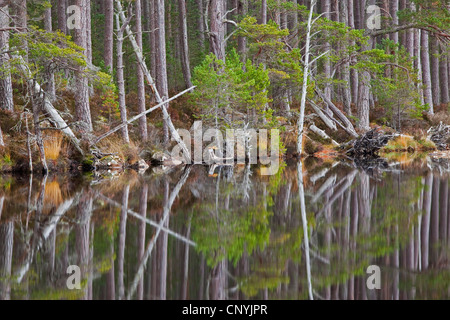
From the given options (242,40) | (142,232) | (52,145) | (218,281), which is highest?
(242,40)

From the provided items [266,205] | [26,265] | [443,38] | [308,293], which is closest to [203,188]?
[266,205]

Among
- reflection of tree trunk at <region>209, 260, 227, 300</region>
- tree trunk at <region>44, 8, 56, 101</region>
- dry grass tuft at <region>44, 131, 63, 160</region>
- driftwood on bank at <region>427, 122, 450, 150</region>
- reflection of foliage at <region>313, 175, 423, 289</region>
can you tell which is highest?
tree trunk at <region>44, 8, 56, 101</region>

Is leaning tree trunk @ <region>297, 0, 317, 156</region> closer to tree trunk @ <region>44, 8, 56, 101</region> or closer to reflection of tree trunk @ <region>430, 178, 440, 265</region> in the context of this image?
tree trunk @ <region>44, 8, 56, 101</region>

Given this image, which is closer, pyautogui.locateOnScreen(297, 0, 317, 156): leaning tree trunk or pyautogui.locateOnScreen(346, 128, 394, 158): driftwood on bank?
pyautogui.locateOnScreen(297, 0, 317, 156): leaning tree trunk

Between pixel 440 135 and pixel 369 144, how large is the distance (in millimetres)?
6055

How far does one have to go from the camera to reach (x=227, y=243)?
546cm

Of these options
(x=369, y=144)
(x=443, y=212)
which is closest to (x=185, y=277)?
(x=443, y=212)

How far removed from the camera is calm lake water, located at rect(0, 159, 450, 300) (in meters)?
4.02

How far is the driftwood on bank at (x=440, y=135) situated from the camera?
26188 millimetres

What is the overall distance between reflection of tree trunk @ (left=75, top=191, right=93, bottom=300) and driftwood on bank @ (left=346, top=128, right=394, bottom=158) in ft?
54.0

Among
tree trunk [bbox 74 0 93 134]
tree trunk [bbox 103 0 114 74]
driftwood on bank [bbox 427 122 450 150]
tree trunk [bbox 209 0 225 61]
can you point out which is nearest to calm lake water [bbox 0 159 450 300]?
tree trunk [bbox 74 0 93 134]

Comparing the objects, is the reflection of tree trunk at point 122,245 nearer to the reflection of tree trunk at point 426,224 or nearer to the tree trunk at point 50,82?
the reflection of tree trunk at point 426,224

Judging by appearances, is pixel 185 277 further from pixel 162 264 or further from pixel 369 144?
pixel 369 144

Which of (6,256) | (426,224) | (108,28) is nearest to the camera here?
(6,256)
